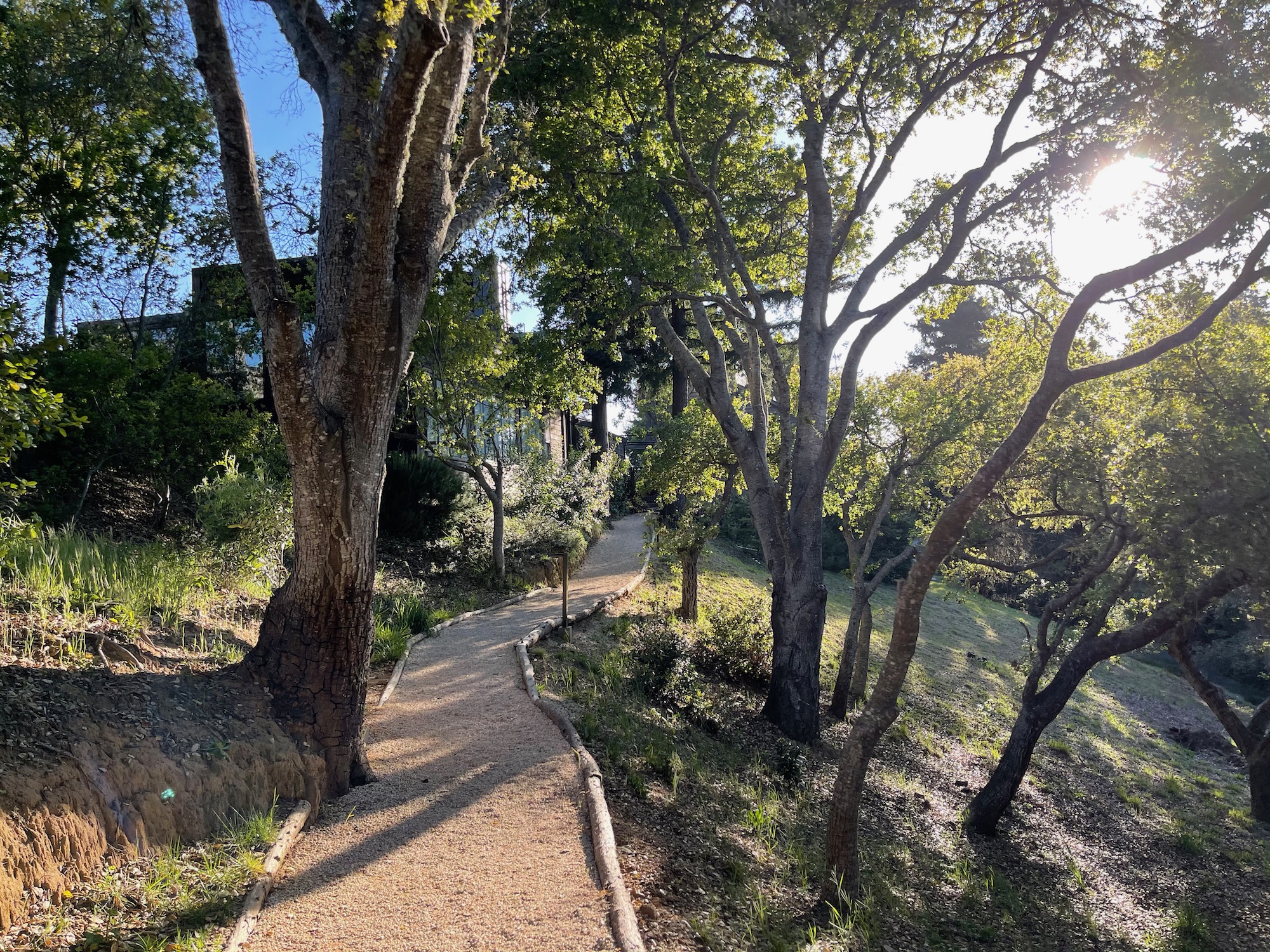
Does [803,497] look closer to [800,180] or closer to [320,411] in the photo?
[800,180]

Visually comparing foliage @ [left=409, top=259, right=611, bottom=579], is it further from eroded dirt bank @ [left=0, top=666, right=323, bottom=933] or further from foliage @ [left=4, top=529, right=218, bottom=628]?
eroded dirt bank @ [left=0, top=666, right=323, bottom=933]

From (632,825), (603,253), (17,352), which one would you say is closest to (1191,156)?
(603,253)

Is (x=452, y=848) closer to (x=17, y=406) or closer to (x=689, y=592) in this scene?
(x=17, y=406)

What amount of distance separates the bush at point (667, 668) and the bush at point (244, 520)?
4.90m

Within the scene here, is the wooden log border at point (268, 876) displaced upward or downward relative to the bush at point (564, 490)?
downward

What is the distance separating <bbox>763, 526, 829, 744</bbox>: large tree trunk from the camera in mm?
9734

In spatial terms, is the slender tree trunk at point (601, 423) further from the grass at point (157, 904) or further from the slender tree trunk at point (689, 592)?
the grass at point (157, 904)

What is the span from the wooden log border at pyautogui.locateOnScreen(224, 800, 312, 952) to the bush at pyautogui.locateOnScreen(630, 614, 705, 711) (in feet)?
16.3

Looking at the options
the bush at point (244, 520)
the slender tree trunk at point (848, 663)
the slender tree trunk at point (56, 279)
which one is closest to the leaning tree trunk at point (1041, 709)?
the slender tree trunk at point (848, 663)

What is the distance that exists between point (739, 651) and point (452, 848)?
25.1 ft

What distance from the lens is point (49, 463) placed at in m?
9.55

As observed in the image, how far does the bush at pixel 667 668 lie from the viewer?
9.12 meters

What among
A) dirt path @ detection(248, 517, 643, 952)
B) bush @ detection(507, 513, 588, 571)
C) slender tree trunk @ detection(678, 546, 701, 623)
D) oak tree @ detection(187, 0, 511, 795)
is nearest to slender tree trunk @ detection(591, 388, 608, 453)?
bush @ detection(507, 513, 588, 571)

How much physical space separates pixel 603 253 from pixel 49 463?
799 cm
